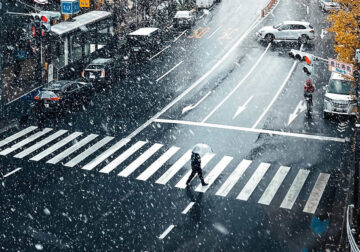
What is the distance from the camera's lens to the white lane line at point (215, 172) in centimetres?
2055

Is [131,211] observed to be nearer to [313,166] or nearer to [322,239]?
[322,239]

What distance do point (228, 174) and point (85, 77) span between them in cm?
1425

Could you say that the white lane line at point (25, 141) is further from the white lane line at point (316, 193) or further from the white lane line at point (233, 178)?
the white lane line at point (316, 193)

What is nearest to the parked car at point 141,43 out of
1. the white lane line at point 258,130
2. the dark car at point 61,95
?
the dark car at point 61,95

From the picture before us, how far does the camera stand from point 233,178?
21.4 m

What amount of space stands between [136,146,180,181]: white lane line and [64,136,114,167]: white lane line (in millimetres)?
3081

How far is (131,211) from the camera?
61.3 feet

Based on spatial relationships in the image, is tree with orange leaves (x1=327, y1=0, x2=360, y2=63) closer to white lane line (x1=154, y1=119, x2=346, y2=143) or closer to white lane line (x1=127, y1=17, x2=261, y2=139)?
white lane line (x1=154, y1=119, x2=346, y2=143)

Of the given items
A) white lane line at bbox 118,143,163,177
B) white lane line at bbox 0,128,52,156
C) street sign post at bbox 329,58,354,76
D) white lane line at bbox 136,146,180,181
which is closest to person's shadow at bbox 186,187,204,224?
white lane line at bbox 136,146,180,181

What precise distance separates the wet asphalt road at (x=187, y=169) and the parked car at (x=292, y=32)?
16.1 feet

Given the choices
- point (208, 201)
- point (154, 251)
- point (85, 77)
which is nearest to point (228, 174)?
point (208, 201)

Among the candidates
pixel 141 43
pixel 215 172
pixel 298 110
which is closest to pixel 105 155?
pixel 215 172

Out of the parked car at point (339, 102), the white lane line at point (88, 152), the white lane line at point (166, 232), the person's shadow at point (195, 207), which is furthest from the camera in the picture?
the parked car at point (339, 102)

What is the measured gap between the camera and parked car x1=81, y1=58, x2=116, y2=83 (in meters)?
32.8
